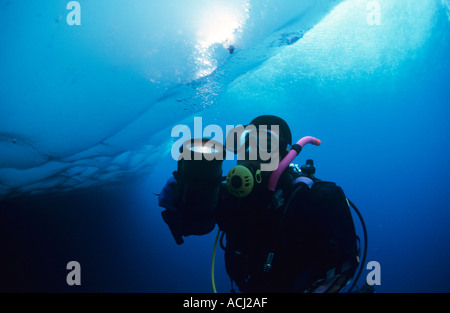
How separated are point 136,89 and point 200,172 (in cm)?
349

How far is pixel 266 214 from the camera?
2.10 metres

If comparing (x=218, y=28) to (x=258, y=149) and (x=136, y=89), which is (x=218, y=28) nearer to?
(x=136, y=89)

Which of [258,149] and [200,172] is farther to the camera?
[258,149]

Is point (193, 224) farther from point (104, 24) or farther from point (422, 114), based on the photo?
point (422, 114)

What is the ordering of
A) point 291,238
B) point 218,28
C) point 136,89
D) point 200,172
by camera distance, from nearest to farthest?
1. point 200,172
2. point 291,238
3. point 218,28
4. point 136,89

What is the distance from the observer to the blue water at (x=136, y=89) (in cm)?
339

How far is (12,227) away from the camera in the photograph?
27.9ft

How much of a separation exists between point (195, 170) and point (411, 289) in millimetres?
37584

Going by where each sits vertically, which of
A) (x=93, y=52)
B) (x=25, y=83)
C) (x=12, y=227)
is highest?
(x=93, y=52)

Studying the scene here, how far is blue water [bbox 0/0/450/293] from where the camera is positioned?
3.39 metres

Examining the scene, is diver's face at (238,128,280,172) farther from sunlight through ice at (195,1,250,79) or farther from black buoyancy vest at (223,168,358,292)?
sunlight through ice at (195,1,250,79)

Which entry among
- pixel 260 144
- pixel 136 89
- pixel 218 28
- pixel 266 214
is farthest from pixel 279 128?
pixel 136 89

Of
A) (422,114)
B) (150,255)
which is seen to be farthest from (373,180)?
(150,255)

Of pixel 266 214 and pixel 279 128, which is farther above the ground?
pixel 279 128
